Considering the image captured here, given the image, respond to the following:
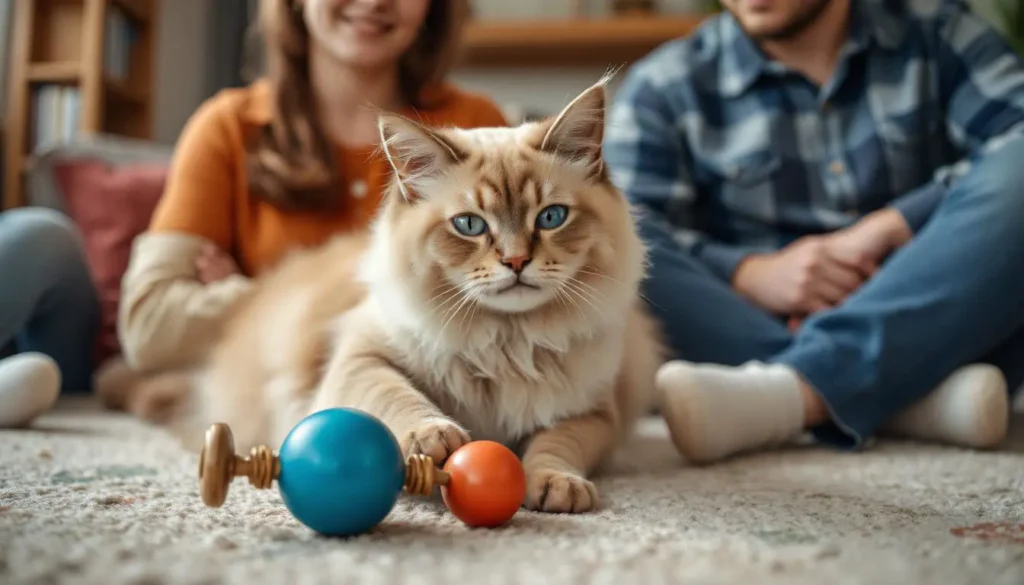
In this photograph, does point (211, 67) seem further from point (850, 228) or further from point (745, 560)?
point (745, 560)

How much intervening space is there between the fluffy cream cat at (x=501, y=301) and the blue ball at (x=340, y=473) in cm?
16

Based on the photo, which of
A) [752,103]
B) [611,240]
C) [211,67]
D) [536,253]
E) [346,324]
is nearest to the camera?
[536,253]

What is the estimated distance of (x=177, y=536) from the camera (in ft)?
2.59

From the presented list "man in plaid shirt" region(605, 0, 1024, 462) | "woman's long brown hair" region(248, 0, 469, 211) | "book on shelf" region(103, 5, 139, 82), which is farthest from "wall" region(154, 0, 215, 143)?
"man in plaid shirt" region(605, 0, 1024, 462)

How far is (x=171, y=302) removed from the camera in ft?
5.34

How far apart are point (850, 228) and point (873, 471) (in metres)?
0.68

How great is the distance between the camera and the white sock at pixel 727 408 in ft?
4.40

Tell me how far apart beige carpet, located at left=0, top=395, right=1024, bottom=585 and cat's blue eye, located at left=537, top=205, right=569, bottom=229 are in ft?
1.26

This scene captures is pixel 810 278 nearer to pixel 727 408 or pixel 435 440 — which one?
pixel 727 408

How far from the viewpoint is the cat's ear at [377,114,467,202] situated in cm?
108

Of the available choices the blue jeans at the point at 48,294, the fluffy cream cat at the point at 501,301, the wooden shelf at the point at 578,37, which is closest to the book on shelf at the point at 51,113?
the blue jeans at the point at 48,294

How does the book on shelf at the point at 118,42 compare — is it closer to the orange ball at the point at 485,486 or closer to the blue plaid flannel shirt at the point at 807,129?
the blue plaid flannel shirt at the point at 807,129

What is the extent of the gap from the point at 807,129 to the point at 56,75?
305 cm

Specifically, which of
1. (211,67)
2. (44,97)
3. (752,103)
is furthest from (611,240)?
(211,67)
